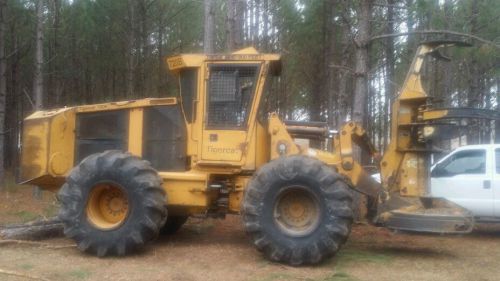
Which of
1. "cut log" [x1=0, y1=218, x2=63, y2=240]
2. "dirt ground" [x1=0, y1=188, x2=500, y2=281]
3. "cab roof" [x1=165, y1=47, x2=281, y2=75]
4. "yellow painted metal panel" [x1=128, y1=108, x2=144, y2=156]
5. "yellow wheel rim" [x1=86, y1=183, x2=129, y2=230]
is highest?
"cab roof" [x1=165, y1=47, x2=281, y2=75]

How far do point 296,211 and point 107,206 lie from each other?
308 cm

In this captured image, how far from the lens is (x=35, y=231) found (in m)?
10.3

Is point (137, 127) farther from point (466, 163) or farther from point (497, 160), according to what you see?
point (497, 160)

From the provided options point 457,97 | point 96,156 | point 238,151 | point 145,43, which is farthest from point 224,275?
point 457,97

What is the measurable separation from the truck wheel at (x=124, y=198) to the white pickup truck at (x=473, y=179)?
598 cm

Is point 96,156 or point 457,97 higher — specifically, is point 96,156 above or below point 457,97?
below

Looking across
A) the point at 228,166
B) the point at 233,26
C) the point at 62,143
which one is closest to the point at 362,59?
the point at 233,26

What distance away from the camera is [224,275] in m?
7.82

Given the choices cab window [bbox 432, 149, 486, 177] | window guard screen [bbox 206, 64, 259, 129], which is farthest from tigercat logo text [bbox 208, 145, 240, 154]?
cab window [bbox 432, 149, 486, 177]

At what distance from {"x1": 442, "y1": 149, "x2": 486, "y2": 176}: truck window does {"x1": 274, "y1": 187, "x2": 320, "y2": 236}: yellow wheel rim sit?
4727 millimetres

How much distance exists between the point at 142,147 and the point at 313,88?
15.6m

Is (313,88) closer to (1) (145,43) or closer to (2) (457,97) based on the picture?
(1) (145,43)

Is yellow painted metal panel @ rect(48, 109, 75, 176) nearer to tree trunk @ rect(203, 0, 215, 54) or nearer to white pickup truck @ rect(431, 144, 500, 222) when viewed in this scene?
tree trunk @ rect(203, 0, 215, 54)

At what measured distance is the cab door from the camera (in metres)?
9.32
